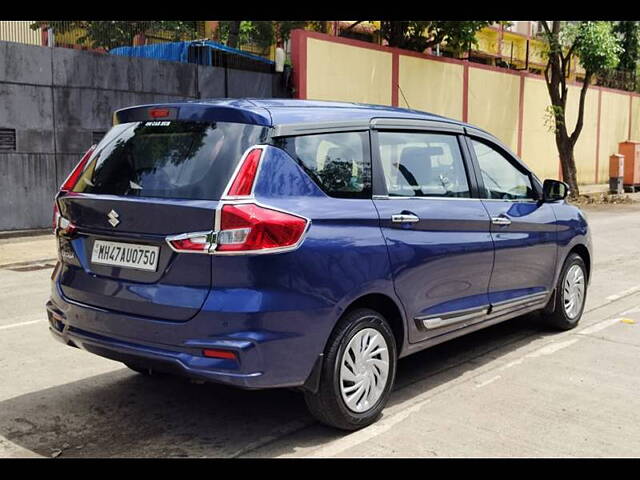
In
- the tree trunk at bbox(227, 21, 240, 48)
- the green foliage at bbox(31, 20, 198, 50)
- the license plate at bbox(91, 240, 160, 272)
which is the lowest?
the license plate at bbox(91, 240, 160, 272)

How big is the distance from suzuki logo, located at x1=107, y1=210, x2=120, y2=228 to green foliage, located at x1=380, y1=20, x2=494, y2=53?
18.4 m

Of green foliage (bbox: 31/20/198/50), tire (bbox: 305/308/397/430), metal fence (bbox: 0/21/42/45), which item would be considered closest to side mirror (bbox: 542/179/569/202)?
tire (bbox: 305/308/397/430)

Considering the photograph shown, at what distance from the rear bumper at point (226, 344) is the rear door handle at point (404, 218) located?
84cm

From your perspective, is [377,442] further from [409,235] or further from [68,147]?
[68,147]

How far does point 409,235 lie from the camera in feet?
14.9

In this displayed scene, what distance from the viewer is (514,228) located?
5648mm

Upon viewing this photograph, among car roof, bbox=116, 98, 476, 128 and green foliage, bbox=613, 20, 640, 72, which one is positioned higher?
green foliage, bbox=613, 20, 640, 72

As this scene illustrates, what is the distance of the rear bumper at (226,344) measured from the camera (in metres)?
3.69

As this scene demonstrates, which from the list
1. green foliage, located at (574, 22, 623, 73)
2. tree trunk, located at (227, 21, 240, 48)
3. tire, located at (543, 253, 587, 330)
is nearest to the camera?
tire, located at (543, 253, 587, 330)

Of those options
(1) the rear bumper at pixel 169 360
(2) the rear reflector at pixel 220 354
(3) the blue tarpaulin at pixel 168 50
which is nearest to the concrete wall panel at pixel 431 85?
(3) the blue tarpaulin at pixel 168 50

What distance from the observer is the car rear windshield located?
388 cm

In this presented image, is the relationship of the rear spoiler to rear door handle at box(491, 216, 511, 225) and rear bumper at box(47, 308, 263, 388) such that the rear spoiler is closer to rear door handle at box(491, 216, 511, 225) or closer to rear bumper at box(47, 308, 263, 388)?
rear bumper at box(47, 308, 263, 388)

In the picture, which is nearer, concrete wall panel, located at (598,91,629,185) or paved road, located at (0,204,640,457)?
paved road, located at (0,204,640,457)

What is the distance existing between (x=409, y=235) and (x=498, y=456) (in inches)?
Answer: 54.3
